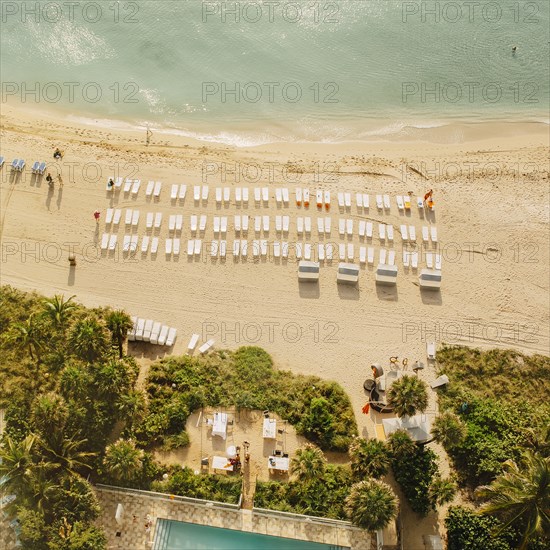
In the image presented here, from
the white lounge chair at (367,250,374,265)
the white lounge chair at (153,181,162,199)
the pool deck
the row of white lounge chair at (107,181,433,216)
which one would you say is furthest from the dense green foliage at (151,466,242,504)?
the white lounge chair at (153,181,162,199)

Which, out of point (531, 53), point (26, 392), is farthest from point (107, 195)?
point (531, 53)

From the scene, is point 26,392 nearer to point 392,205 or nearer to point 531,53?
point 392,205

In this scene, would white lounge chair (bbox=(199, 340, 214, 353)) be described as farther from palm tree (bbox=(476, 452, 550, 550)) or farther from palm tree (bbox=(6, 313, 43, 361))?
palm tree (bbox=(476, 452, 550, 550))

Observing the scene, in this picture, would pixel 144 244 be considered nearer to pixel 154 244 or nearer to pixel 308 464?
pixel 154 244

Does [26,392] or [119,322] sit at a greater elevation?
[119,322]

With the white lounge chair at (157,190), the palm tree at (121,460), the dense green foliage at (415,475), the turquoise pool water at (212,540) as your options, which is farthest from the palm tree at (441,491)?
the white lounge chair at (157,190)

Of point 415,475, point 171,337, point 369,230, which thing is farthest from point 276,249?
point 415,475

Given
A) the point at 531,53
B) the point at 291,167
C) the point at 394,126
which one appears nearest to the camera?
the point at 291,167
